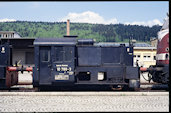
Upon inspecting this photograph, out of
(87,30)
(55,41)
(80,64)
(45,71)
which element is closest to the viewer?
(45,71)

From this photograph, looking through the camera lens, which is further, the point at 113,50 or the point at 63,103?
the point at 113,50

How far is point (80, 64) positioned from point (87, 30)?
125505mm

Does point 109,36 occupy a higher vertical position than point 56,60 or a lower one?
higher

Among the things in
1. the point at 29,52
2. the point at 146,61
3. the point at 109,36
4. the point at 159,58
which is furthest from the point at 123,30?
the point at 159,58

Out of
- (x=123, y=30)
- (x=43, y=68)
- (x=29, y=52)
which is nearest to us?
(x=43, y=68)

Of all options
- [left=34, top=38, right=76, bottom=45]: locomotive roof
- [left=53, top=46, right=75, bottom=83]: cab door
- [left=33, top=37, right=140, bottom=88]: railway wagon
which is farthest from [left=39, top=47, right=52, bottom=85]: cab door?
[left=34, top=38, right=76, bottom=45]: locomotive roof

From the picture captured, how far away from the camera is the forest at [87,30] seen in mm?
115900

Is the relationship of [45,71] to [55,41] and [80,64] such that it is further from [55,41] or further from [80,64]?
[80,64]

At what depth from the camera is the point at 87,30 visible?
135625 mm

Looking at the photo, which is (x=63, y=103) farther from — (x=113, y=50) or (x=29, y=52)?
(x=29, y=52)

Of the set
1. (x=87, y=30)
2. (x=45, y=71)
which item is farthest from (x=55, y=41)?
(x=87, y=30)

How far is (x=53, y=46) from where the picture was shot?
36.3 feet

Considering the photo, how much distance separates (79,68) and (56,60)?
1292 millimetres

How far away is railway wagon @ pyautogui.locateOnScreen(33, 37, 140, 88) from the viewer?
10.9 m
